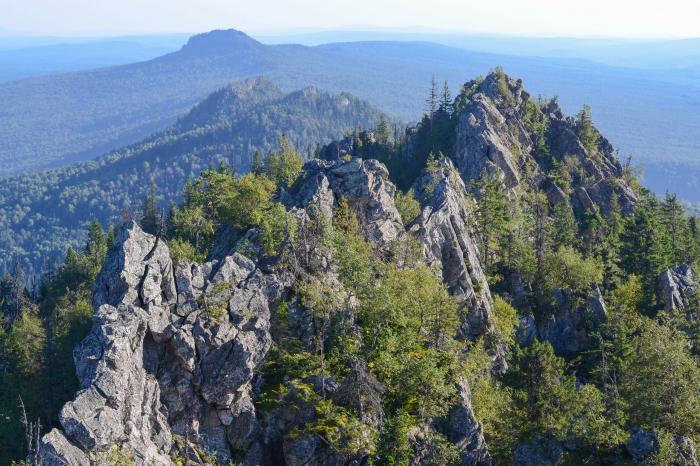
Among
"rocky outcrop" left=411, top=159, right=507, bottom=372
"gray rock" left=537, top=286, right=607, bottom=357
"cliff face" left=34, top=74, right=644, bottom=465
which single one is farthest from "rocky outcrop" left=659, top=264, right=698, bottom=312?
"cliff face" left=34, top=74, right=644, bottom=465

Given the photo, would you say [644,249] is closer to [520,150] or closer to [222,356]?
[520,150]

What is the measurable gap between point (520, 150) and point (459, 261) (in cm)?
5055

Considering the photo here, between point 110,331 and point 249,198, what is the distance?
1048 inches

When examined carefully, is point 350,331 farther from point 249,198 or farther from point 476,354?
point 249,198

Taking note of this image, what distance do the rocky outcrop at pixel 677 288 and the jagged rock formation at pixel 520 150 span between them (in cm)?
2896

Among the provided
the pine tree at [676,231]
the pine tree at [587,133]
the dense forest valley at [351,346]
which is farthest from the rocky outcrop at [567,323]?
the pine tree at [587,133]

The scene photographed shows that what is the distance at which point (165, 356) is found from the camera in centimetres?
4022

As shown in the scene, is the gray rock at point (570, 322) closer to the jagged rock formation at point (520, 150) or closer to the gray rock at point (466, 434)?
the gray rock at point (466, 434)

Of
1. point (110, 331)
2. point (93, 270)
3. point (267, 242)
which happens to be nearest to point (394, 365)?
point (267, 242)

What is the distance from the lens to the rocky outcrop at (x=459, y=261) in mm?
60344

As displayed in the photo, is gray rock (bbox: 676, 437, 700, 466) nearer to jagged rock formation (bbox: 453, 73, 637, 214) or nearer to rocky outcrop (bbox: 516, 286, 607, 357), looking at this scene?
rocky outcrop (bbox: 516, 286, 607, 357)

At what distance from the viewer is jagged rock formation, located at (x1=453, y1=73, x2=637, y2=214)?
9862 cm

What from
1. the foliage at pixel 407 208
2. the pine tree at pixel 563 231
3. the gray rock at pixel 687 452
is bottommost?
the pine tree at pixel 563 231

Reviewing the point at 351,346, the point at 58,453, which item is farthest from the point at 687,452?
the point at 58,453
